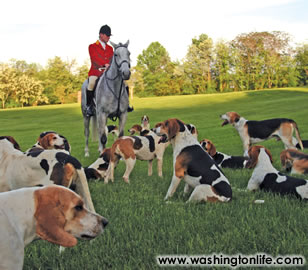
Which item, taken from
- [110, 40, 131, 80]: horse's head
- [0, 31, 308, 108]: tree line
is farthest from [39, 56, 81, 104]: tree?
[110, 40, 131, 80]: horse's head

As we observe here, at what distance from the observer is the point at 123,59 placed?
29.3ft

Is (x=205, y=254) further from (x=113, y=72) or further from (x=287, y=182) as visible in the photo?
(x=113, y=72)

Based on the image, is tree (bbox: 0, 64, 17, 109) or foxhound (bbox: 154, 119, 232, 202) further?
tree (bbox: 0, 64, 17, 109)

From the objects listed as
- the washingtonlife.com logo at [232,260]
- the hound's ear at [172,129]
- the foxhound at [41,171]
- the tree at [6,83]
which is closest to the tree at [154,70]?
the tree at [6,83]

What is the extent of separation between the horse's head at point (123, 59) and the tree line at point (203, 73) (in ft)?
148

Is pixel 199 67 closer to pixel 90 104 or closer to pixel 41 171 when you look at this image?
pixel 90 104

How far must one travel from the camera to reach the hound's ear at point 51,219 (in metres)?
2.38

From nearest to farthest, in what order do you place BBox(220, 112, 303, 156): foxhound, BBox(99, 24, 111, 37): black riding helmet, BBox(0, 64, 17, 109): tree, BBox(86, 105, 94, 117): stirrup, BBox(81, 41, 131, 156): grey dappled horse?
BBox(81, 41, 131, 156): grey dappled horse
BBox(220, 112, 303, 156): foxhound
BBox(99, 24, 111, 37): black riding helmet
BBox(86, 105, 94, 117): stirrup
BBox(0, 64, 17, 109): tree

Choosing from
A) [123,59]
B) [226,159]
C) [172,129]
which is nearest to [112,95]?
[123,59]

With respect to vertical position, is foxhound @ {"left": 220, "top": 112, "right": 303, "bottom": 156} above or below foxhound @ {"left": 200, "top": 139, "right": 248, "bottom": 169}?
above

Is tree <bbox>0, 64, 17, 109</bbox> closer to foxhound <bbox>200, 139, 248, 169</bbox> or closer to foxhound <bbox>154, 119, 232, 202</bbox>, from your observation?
foxhound <bbox>200, 139, 248, 169</bbox>

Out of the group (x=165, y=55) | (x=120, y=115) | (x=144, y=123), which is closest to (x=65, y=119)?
(x=144, y=123)

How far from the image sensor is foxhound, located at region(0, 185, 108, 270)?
240cm

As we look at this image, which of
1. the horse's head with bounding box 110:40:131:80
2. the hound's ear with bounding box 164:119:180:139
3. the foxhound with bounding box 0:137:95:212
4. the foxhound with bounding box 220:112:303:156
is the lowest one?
the foxhound with bounding box 220:112:303:156
